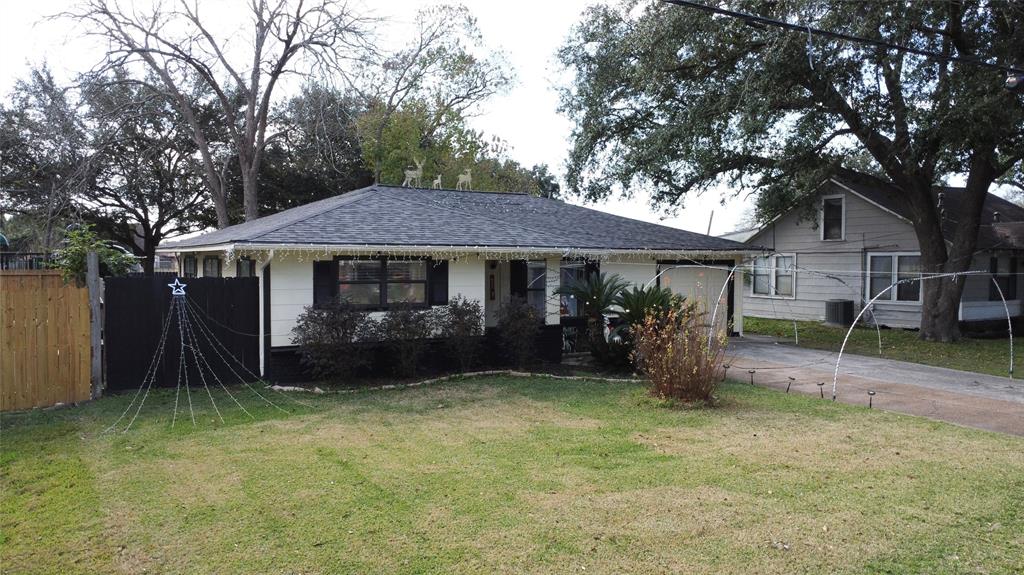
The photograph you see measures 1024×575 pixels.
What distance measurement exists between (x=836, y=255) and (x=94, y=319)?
20.2m

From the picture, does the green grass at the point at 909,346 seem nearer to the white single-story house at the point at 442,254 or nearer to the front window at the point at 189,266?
the white single-story house at the point at 442,254

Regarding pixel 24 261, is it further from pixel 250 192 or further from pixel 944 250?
pixel 944 250

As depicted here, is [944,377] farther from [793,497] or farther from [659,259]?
[793,497]

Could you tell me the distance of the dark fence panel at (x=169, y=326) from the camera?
9250 millimetres

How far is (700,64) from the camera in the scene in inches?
577

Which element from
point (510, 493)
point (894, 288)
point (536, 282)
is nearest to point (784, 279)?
point (894, 288)

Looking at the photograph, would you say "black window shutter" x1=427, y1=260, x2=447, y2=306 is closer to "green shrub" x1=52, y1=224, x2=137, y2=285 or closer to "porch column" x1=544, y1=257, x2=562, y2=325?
"porch column" x1=544, y1=257, x2=562, y2=325

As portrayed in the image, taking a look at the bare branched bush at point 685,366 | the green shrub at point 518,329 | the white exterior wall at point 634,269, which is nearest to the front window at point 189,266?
the green shrub at point 518,329

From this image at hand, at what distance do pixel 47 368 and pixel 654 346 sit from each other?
26.1 feet

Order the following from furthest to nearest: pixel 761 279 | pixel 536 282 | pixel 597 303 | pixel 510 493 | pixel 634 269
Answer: pixel 761 279
pixel 634 269
pixel 536 282
pixel 597 303
pixel 510 493

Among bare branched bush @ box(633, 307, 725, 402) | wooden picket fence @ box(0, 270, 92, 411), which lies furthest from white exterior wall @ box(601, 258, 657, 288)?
wooden picket fence @ box(0, 270, 92, 411)

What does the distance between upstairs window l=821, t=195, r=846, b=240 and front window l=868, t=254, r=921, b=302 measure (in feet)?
4.69

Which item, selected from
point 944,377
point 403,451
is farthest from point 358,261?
point 944,377

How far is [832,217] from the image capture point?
837 inches
